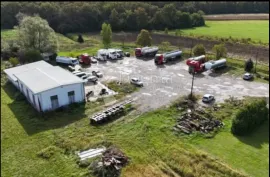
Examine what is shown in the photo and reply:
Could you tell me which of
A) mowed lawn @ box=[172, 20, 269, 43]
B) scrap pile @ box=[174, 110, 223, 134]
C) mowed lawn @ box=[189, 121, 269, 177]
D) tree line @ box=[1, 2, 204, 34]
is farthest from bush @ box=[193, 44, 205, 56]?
tree line @ box=[1, 2, 204, 34]

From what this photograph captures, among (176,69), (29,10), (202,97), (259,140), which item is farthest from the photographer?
(29,10)

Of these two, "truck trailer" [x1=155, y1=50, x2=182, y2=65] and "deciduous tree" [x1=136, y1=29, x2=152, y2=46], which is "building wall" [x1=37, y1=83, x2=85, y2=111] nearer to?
"truck trailer" [x1=155, y1=50, x2=182, y2=65]

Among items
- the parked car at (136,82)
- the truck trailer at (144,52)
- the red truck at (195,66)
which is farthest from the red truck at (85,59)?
the red truck at (195,66)

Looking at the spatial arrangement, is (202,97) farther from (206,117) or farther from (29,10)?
(29,10)

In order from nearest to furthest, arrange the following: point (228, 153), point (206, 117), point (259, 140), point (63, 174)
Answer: point (63, 174)
point (228, 153)
point (259, 140)
point (206, 117)

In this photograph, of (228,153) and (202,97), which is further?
(202,97)

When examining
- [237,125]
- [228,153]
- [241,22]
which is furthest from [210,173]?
[241,22]

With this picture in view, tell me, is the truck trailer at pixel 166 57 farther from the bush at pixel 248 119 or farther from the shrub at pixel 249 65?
the bush at pixel 248 119

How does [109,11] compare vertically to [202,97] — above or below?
above

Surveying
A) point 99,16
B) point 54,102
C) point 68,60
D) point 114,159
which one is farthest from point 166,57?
point 99,16
